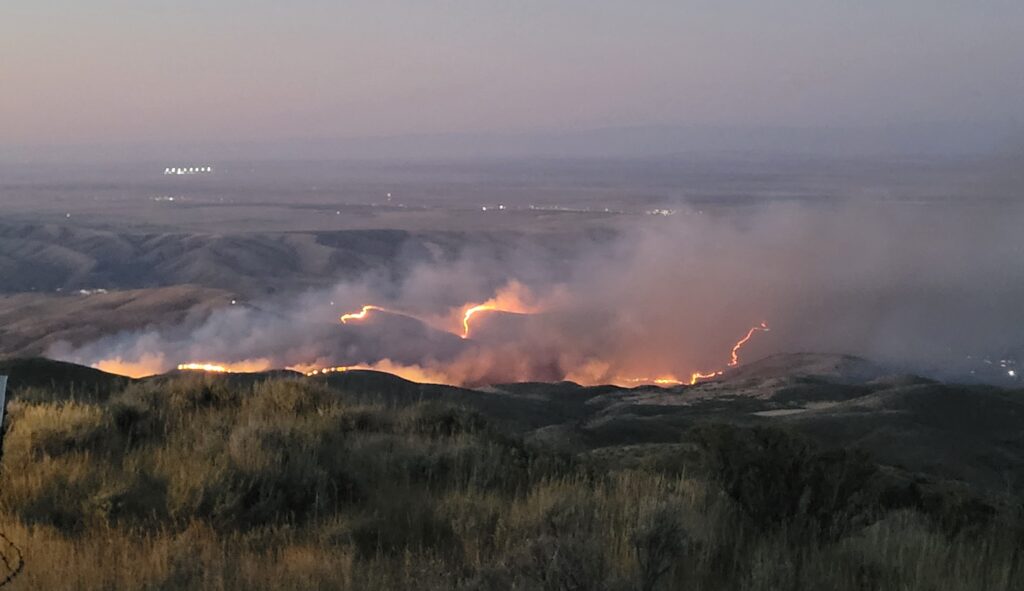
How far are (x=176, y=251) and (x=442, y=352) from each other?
225ft

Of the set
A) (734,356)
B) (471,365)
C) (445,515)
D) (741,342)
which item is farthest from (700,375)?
(445,515)

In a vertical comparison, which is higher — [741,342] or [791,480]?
[791,480]

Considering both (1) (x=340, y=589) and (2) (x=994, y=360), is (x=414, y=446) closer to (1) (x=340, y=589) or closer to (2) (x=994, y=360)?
(1) (x=340, y=589)

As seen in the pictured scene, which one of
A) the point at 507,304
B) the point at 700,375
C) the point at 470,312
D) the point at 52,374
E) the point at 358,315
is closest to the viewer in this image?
the point at 52,374

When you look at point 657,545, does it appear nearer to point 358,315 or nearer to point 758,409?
point 758,409

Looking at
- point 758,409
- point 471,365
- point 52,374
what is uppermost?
point 52,374

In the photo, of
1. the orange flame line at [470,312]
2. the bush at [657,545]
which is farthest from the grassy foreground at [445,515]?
the orange flame line at [470,312]

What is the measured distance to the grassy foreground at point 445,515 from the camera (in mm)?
4766

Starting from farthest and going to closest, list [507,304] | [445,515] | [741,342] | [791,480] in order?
[507,304] < [741,342] < [791,480] < [445,515]

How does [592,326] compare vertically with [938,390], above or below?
below

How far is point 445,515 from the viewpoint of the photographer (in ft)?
20.3

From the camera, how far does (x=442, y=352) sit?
69375 mm

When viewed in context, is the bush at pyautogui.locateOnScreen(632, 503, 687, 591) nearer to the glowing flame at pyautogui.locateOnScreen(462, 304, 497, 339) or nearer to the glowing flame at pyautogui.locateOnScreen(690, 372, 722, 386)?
the glowing flame at pyautogui.locateOnScreen(690, 372, 722, 386)

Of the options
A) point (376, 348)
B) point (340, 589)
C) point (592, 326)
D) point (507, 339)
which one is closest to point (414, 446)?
point (340, 589)
